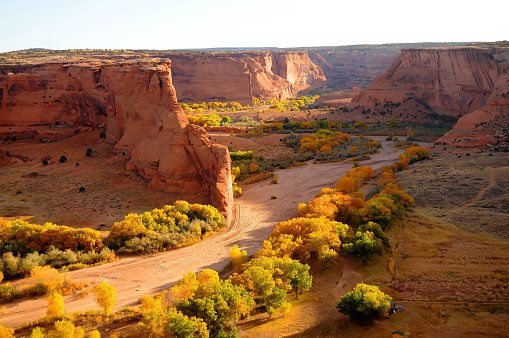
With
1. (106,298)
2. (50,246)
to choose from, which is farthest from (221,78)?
(106,298)

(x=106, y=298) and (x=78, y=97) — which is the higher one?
(x=78, y=97)

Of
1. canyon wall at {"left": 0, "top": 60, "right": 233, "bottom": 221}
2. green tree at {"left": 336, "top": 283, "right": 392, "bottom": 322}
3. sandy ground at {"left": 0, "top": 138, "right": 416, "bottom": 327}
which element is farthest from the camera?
canyon wall at {"left": 0, "top": 60, "right": 233, "bottom": 221}

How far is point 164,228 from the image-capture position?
2019cm

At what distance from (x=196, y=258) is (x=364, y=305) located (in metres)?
8.18

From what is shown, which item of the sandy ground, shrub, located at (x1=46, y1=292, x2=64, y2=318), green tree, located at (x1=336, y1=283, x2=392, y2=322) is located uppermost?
shrub, located at (x1=46, y1=292, x2=64, y2=318)

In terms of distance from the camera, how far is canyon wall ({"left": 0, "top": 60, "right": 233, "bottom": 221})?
26.1 m

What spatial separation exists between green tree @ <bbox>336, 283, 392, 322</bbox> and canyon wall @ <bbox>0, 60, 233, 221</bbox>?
35.3ft

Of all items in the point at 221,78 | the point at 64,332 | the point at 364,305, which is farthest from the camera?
the point at 221,78

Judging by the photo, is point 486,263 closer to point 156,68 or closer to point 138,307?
point 138,307

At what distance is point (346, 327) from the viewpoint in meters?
13.5

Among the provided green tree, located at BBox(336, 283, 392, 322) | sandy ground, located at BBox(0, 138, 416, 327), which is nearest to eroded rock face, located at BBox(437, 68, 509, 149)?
sandy ground, located at BBox(0, 138, 416, 327)

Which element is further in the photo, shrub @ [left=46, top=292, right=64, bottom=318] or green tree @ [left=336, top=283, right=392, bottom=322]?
green tree @ [left=336, top=283, right=392, bottom=322]

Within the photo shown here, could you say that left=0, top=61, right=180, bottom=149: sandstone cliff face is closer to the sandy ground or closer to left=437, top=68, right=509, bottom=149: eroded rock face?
the sandy ground

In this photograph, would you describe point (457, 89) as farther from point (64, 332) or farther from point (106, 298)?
point (64, 332)
